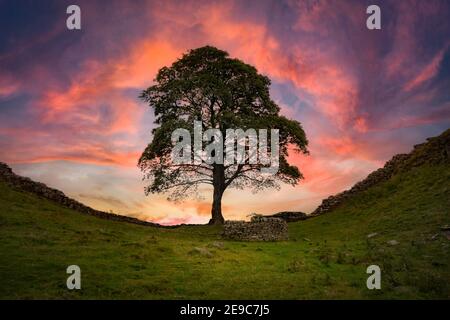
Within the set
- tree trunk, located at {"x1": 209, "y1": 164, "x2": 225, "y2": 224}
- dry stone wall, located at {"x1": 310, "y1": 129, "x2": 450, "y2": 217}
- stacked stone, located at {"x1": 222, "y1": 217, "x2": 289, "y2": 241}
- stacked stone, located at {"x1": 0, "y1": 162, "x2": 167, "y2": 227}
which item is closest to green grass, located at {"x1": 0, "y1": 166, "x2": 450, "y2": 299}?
stacked stone, located at {"x1": 222, "y1": 217, "x2": 289, "y2": 241}

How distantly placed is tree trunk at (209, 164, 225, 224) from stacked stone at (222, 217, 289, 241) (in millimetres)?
13514

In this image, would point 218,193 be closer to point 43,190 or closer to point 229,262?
point 43,190

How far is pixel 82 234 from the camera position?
2652cm

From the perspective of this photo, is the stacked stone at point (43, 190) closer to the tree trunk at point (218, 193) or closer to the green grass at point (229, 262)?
the green grass at point (229, 262)

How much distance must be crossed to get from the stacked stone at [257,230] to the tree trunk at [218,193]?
44.3 feet

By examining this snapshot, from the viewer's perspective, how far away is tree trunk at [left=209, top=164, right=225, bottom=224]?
148 ft

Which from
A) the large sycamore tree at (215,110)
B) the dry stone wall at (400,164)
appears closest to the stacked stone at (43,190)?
the large sycamore tree at (215,110)

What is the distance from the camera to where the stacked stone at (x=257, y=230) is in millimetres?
30797

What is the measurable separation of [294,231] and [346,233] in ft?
23.2

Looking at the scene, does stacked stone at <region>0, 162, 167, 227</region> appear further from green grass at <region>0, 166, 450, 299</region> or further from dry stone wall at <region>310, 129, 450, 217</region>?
dry stone wall at <region>310, 129, 450, 217</region>

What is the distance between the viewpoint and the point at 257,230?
102ft

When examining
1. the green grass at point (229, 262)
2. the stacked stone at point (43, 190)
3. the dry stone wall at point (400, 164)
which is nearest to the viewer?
the green grass at point (229, 262)

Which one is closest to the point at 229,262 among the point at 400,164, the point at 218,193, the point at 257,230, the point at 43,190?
the point at 257,230

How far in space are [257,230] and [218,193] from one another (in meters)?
14.9
